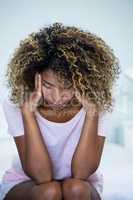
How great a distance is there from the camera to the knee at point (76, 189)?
0.94m

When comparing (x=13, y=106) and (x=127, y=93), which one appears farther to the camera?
(x=127, y=93)

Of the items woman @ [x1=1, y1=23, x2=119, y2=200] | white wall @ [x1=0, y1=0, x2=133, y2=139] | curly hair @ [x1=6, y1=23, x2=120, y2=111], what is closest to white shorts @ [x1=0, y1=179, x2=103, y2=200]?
woman @ [x1=1, y1=23, x2=119, y2=200]

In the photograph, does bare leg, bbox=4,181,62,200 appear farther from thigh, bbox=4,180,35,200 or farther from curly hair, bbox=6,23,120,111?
curly hair, bbox=6,23,120,111

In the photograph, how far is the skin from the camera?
94 cm

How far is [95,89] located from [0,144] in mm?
886

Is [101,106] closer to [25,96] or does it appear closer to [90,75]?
[90,75]

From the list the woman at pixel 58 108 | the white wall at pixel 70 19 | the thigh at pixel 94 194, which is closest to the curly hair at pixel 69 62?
the woman at pixel 58 108

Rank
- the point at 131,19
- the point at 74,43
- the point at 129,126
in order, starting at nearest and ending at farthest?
1. the point at 74,43
2. the point at 129,126
3. the point at 131,19

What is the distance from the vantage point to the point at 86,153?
1.06 meters

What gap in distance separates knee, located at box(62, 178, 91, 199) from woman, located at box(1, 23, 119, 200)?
0.03 meters

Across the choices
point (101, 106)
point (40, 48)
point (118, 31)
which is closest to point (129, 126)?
point (118, 31)

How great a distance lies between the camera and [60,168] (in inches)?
42.8

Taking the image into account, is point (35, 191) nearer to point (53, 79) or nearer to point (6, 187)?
point (6, 187)

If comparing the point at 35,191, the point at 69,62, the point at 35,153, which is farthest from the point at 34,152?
the point at 69,62
